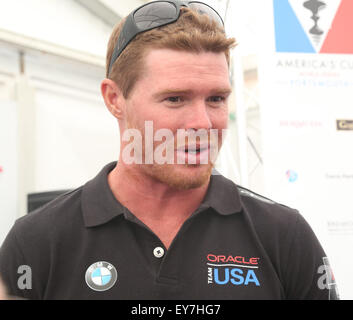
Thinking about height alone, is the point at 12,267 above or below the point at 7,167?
below

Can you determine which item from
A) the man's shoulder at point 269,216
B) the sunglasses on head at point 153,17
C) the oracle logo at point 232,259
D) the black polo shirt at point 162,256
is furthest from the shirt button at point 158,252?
the sunglasses on head at point 153,17

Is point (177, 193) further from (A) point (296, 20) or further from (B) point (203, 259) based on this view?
(A) point (296, 20)

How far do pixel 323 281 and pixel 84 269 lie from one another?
0.54 meters

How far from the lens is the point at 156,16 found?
3.05ft

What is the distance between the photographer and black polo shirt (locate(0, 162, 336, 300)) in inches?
33.2

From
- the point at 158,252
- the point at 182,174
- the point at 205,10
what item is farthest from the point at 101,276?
the point at 205,10

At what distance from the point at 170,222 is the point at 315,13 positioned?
1.71m

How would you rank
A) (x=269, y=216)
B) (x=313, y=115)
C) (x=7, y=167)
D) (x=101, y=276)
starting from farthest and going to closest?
(x=7, y=167)
(x=313, y=115)
(x=269, y=216)
(x=101, y=276)

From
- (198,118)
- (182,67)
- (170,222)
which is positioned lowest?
(170,222)

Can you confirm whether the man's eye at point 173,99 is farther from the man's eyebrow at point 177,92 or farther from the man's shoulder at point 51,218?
the man's shoulder at point 51,218

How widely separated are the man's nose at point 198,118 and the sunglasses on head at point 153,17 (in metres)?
0.21

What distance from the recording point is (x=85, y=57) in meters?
3.79

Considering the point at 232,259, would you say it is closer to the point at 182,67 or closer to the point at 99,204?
the point at 99,204

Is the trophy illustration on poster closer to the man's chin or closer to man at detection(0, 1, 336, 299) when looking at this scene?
man at detection(0, 1, 336, 299)
